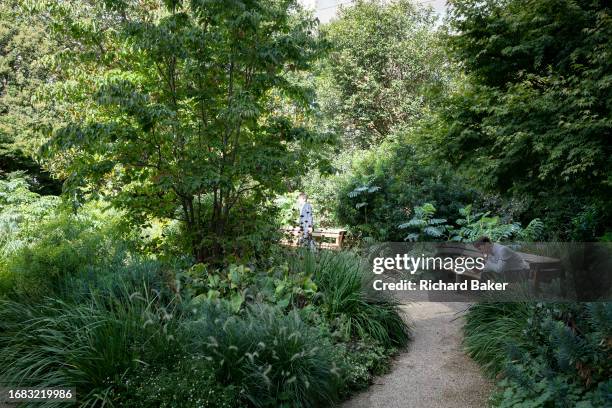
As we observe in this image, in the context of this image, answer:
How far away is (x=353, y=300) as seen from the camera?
18.6 ft

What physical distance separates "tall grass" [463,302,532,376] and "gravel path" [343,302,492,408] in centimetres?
16

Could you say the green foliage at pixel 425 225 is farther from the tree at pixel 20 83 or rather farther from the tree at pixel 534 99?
the tree at pixel 20 83

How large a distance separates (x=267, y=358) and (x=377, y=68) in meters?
16.7

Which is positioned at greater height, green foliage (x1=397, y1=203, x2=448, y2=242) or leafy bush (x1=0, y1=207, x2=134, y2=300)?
green foliage (x1=397, y1=203, x2=448, y2=242)

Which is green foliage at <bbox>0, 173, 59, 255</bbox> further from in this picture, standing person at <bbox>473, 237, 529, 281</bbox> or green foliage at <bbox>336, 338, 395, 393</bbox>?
standing person at <bbox>473, 237, 529, 281</bbox>

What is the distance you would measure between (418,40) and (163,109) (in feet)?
51.2

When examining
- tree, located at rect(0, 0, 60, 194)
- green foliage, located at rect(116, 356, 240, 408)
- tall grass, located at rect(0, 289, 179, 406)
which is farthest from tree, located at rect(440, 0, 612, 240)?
tree, located at rect(0, 0, 60, 194)

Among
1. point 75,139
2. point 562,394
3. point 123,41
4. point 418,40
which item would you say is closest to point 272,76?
point 123,41

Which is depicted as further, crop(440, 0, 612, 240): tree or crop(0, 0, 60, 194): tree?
crop(0, 0, 60, 194): tree

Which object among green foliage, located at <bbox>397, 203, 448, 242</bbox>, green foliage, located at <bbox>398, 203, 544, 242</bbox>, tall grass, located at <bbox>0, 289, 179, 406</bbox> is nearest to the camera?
tall grass, located at <bbox>0, 289, 179, 406</bbox>

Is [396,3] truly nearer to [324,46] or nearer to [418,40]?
[418,40]

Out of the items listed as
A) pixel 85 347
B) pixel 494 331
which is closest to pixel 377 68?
pixel 494 331

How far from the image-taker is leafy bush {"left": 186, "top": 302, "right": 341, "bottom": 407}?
383 centimetres

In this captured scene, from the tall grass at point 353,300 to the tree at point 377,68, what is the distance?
42.7 ft
